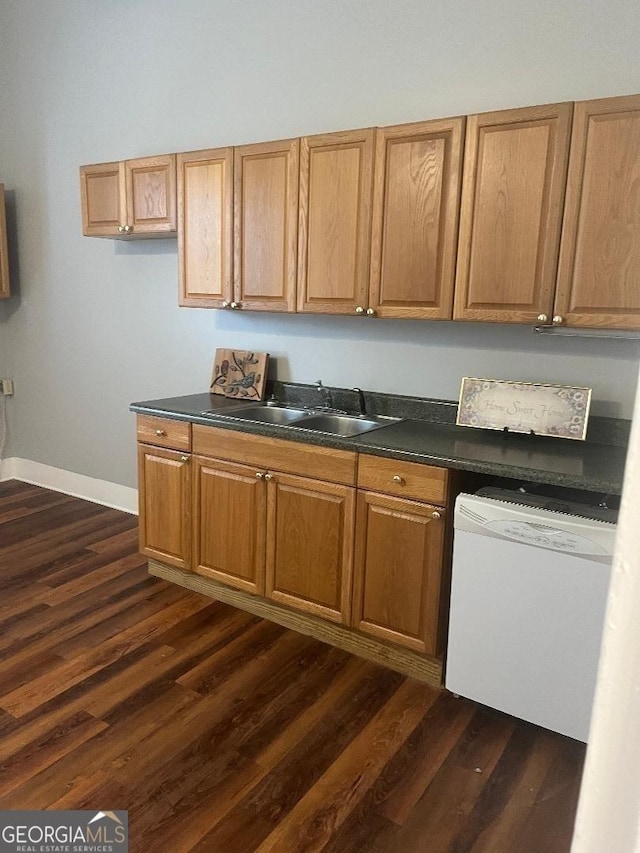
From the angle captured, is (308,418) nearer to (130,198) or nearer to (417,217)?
(417,217)

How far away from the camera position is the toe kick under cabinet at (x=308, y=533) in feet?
7.68

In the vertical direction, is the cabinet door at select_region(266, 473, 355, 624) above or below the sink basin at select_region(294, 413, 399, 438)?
below

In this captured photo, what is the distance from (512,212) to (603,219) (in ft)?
1.01

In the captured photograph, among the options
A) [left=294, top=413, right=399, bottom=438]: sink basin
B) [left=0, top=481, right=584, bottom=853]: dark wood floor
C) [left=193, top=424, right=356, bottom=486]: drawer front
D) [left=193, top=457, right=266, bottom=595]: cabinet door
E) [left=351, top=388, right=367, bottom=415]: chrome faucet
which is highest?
[left=351, top=388, right=367, bottom=415]: chrome faucet

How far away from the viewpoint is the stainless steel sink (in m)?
2.94

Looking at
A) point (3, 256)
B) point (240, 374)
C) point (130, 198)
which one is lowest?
point (240, 374)

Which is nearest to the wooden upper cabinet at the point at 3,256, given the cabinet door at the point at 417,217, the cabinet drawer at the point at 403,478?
the cabinet door at the point at 417,217

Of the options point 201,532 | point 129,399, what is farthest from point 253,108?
point 201,532

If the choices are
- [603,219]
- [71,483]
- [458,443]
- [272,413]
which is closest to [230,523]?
[272,413]

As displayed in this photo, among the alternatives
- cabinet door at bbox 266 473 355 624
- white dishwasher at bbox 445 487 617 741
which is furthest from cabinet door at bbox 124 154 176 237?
white dishwasher at bbox 445 487 617 741

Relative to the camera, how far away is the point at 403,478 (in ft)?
7.61

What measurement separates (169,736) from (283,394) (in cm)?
176

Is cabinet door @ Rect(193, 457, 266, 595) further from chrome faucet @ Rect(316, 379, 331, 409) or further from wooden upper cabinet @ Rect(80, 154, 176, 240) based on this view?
wooden upper cabinet @ Rect(80, 154, 176, 240)

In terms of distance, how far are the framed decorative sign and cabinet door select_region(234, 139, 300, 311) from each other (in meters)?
0.90
